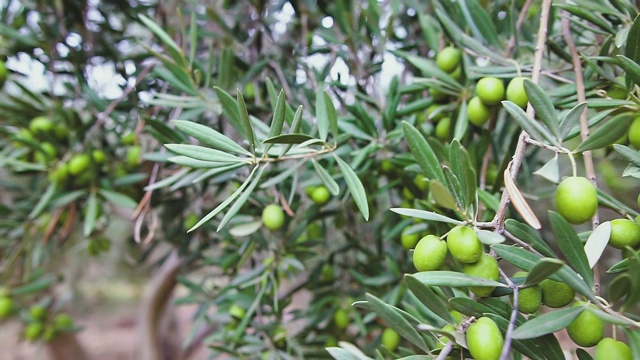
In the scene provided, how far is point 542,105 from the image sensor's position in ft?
1.53

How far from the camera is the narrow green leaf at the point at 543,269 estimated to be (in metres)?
0.36

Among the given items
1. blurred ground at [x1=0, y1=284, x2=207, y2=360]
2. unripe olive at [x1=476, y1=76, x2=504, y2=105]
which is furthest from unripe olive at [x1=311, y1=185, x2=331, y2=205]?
blurred ground at [x1=0, y1=284, x2=207, y2=360]

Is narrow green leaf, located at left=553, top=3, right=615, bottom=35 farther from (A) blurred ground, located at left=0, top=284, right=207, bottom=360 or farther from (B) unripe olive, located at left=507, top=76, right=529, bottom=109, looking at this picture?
(A) blurred ground, located at left=0, top=284, right=207, bottom=360

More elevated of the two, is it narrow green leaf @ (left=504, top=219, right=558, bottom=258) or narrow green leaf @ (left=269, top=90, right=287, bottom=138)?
narrow green leaf @ (left=269, top=90, right=287, bottom=138)

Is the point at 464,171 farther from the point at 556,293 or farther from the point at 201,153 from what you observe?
the point at 201,153

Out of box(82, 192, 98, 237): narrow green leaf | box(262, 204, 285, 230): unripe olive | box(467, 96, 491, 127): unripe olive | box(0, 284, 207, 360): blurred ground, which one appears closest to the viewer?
box(467, 96, 491, 127): unripe olive

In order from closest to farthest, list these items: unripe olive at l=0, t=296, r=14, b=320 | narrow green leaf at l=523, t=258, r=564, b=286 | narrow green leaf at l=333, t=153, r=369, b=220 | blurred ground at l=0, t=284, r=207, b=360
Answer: narrow green leaf at l=523, t=258, r=564, b=286
narrow green leaf at l=333, t=153, r=369, b=220
unripe olive at l=0, t=296, r=14, b=320
blurred ground at l=0, t=284, r=207, b=360

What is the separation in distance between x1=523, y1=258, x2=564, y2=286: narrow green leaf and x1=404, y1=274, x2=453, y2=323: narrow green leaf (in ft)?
0.29

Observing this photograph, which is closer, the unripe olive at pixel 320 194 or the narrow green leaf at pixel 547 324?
the narrow green leaf at pixel 547 324

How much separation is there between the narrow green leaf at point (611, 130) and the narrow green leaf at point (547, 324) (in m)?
0.16

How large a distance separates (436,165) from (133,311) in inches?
175

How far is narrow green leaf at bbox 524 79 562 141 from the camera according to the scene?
465 mm

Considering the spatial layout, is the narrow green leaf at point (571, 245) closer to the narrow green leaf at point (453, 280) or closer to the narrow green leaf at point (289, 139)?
the narrow green leaf at point (453, 280)

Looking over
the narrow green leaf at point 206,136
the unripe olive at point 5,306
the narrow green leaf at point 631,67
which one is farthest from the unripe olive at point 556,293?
the unripe olive at point 5,306
